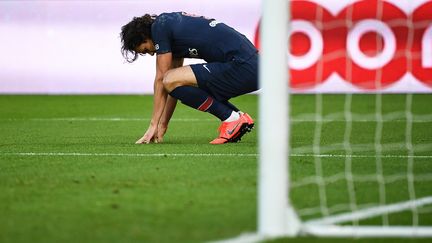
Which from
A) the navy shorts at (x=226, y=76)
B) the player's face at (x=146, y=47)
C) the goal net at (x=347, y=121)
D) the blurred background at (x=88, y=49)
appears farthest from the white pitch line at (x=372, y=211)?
the blurred background at (x=88, y=49)

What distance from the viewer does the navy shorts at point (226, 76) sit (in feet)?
22.8

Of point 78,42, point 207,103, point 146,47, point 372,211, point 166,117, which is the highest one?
point 78,42

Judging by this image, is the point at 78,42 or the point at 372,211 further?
the point at 78,42

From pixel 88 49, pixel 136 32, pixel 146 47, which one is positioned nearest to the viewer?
pixel 136 32

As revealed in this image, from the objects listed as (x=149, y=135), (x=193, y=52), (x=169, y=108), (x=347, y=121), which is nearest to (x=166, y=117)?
(x=169, y=108)

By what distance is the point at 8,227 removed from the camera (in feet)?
11.7

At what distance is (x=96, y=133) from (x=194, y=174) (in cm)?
322

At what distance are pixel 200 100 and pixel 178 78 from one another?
25 centimetres

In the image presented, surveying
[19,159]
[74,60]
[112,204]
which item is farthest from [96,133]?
[74,60]

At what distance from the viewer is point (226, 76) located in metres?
7.00

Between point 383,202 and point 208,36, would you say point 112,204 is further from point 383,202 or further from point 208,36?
point 208,36

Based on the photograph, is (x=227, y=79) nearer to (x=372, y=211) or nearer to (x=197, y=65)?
(x=197, y=65)

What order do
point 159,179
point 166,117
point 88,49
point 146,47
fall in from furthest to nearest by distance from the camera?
point 88,49 → point 166,117 → point 146,47 → point 159,179

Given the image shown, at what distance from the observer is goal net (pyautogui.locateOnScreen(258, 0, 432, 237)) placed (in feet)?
11.2
